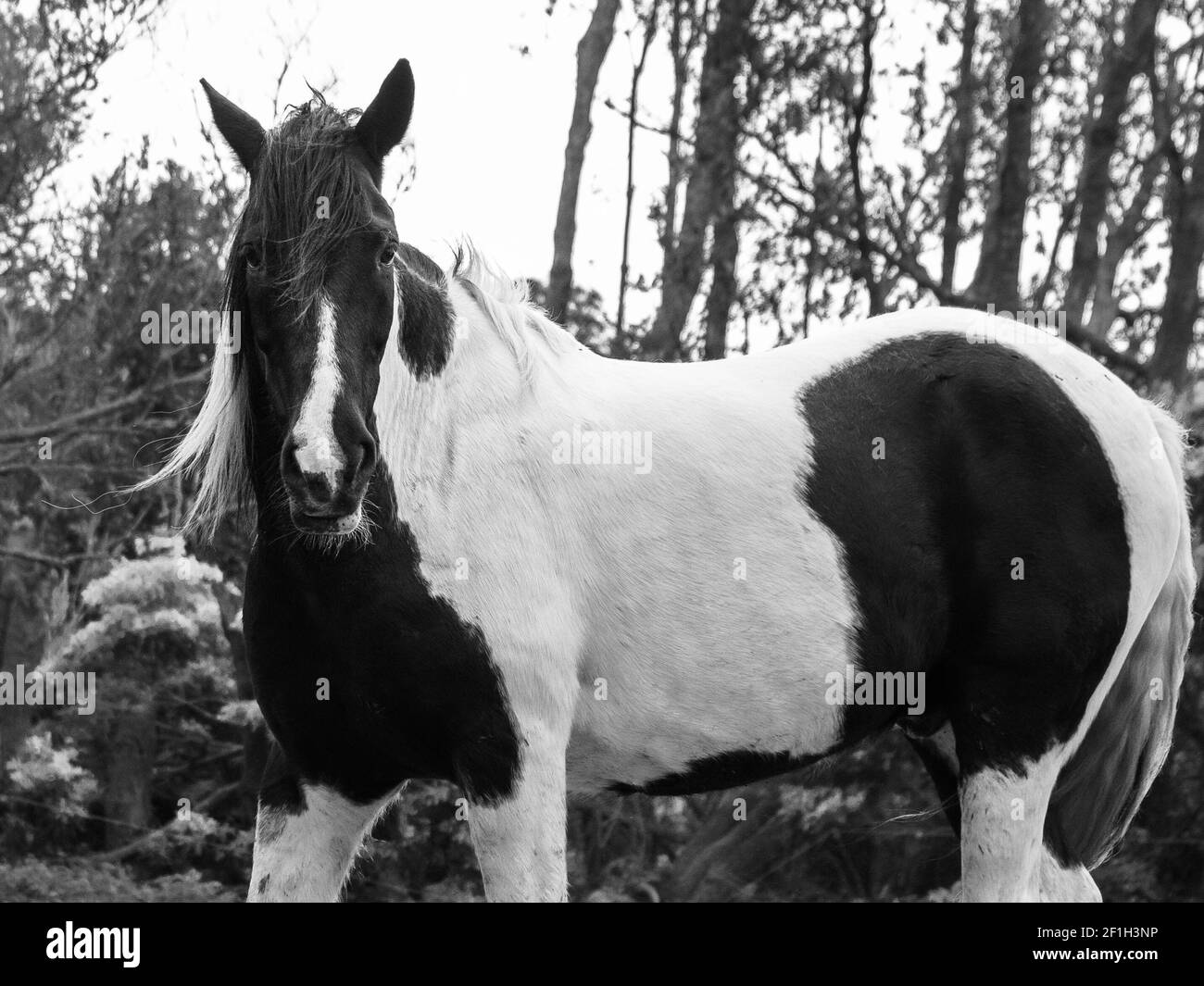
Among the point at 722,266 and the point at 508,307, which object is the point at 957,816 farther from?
the point at 722,266

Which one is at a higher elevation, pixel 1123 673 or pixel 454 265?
pixel 454 265

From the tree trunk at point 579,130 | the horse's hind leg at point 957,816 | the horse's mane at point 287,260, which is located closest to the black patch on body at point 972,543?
the horse's hind leg at point 957,816

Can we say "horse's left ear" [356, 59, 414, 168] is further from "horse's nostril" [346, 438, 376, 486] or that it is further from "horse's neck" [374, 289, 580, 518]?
"horse's nostril" [346, 438, 376, 486]

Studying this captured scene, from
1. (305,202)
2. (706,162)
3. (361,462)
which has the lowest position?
(361,462)

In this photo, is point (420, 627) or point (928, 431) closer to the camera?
point (420, 627)

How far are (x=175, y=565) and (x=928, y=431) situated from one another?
6.94 meters

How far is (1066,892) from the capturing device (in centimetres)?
352

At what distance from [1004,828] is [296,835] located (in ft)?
5.46

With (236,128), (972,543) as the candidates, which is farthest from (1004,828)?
(236,128)

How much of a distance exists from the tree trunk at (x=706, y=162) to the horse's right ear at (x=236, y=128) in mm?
6843

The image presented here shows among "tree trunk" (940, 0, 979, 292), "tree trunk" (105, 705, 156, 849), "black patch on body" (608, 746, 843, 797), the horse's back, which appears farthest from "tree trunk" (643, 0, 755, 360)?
"black patch on body" (608, 746, 843, 797)

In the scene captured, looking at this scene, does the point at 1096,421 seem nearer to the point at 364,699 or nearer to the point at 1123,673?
the point at 1123,673

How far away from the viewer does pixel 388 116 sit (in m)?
3.02
